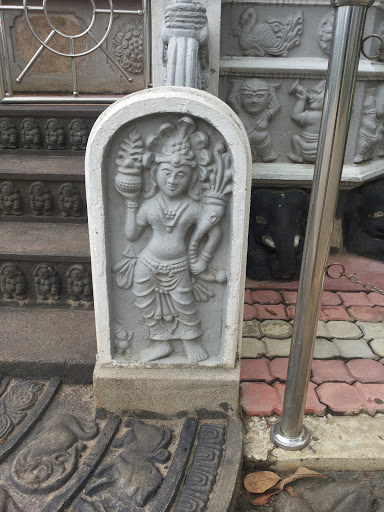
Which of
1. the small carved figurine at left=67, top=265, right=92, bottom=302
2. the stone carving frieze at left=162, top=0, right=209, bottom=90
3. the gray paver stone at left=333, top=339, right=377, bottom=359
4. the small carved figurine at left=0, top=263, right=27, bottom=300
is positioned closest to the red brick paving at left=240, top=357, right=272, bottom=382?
the gray paver stone at left=333, top=339, right=377, bottom=359

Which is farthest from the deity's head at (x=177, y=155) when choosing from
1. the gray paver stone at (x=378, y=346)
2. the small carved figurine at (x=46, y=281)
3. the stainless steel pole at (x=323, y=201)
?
the gray paver stone at (x=378, y=346)

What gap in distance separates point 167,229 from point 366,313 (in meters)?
1.52

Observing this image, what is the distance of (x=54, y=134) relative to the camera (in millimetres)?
2760

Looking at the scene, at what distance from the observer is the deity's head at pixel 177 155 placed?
148 cm

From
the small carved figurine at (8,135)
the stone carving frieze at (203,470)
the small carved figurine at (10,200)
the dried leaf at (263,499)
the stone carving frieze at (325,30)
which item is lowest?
the dried leaf at (263,499)

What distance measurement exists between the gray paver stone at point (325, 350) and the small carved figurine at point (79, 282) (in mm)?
1191

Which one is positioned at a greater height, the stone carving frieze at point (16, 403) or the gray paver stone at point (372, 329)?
the stone carving frieze at point (16, 403)

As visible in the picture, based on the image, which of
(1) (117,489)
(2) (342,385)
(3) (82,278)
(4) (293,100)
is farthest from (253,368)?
(4) (293,100)

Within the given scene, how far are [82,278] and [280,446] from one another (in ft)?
4.09

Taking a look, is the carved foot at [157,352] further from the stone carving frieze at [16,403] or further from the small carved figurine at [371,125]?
the small carved figurine at [371,125]

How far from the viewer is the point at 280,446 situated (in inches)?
67.1

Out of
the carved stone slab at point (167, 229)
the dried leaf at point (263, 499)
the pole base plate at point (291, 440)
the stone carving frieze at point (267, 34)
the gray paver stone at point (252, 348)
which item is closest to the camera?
the carved stone slab at point (167, 229)

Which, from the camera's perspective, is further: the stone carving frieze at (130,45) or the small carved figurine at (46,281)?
the stone carving frieze at (130,45)

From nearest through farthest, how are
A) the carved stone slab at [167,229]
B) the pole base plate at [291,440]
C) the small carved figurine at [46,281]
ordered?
the carved stone slab at [167,229]
the pole base plate at [291,440]
the small carved figurine at [46,281]
